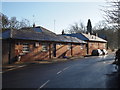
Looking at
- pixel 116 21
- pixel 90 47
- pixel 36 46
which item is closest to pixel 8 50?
pixel 36 46

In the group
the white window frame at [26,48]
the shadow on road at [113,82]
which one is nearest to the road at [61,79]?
the shadow on road at [113,82]

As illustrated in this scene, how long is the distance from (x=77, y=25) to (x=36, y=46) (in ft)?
251

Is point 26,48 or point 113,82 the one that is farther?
point 26,48

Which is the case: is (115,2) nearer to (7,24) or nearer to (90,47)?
(90,47)

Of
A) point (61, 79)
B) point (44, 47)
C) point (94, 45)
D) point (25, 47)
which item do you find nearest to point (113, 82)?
point (61, 79)

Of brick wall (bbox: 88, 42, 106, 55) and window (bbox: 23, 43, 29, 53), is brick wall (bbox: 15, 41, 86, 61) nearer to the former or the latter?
window (bbox: 23, 43, 29, 53)

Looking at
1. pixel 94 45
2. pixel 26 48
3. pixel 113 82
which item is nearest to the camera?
pixel 113 82

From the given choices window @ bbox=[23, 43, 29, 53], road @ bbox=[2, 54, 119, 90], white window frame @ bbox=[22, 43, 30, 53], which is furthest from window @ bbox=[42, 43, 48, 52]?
road @ bbox=[2, 54, 119, 90]

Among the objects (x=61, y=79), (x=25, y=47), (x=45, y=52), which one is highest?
(x=25, y=47)

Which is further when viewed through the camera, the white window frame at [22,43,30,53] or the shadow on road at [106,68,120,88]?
the white window frame at [22,43,30,53]

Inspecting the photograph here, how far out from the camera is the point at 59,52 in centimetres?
3712

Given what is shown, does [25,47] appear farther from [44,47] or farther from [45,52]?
[45,52]

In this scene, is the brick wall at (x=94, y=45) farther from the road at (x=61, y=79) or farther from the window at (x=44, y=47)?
the road at (x=61, y=79)

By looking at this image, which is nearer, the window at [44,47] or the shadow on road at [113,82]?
the shadow on road at [113,82]
